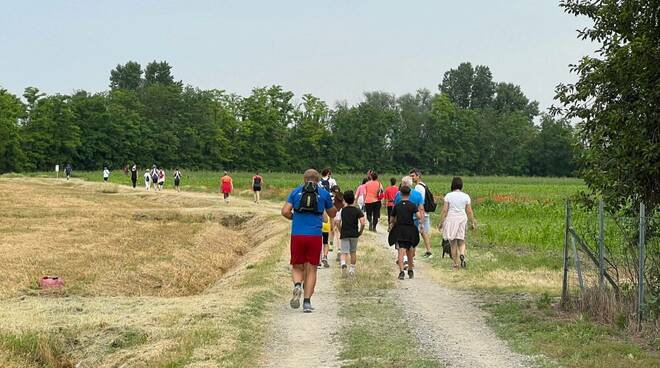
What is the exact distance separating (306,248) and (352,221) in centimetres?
402

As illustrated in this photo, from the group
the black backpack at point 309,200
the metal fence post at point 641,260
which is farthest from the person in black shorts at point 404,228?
the metal fence post at point 641,260

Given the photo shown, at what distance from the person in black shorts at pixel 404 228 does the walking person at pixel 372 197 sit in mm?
7590

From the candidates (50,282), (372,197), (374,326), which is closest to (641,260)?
(374,326)

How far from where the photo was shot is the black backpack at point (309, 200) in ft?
38.6

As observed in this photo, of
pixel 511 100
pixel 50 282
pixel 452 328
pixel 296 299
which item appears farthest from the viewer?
pixel 511 100

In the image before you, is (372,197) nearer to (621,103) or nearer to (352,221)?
(352,221)

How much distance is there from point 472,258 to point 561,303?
711 centimetres

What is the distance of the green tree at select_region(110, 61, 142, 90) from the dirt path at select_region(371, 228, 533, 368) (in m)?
143

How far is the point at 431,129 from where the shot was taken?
12012 centimetres

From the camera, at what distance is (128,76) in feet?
500

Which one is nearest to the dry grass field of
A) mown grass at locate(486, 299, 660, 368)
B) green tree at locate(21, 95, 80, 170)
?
mown grass at locate(486, 299, 660, 368)

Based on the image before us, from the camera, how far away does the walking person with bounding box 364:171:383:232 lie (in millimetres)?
23917

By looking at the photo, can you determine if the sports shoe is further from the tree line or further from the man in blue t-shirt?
the tree line

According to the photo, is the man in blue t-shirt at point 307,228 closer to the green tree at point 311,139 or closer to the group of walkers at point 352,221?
the group of walkers at point 352,221
